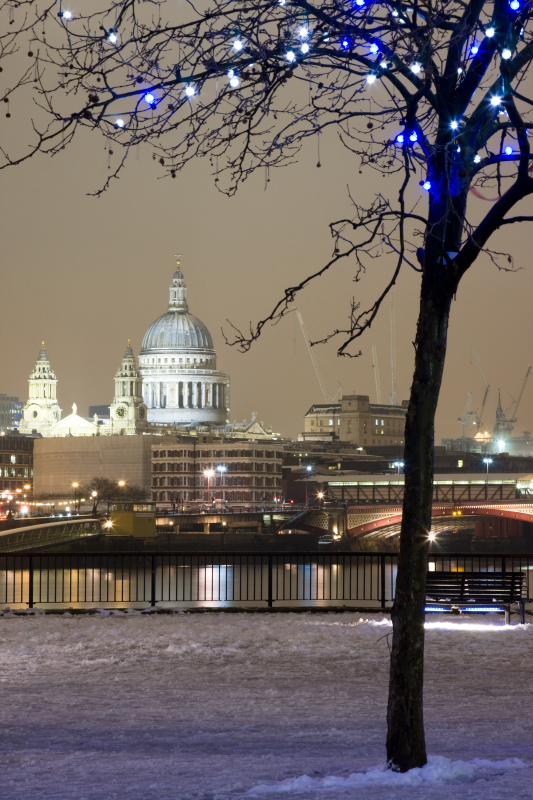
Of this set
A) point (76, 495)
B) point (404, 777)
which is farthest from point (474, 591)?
point (76, 495)

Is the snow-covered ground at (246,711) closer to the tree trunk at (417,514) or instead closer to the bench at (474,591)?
the tree trunk at (417,514)

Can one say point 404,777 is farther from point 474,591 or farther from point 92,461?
point 92,461

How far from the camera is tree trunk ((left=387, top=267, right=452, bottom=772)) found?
31.3 feet

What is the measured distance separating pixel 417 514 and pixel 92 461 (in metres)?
150

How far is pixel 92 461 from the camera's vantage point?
157500mm

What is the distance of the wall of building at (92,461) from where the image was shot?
156 m

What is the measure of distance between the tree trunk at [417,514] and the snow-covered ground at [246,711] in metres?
0.54

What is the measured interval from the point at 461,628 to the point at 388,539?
9222 cm

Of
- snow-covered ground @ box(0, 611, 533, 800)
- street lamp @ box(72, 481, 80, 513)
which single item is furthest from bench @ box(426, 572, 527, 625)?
street lamp @ box(72, 481, 80, 513)

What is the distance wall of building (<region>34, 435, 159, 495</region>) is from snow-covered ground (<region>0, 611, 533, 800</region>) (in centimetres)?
13629

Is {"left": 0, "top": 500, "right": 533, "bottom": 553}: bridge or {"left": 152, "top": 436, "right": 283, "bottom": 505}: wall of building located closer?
{"left": 0, "top": 500, "right": 533, "bottom": 553}: bridge

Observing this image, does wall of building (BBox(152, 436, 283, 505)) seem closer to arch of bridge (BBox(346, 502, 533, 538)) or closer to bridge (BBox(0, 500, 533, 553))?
bridge (BBox(0, 500, 533, 553))

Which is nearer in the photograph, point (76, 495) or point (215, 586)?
point (215, 586)

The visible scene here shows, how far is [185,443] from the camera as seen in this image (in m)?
153
